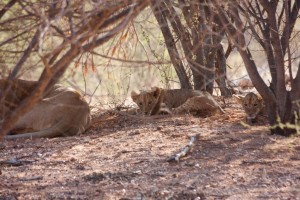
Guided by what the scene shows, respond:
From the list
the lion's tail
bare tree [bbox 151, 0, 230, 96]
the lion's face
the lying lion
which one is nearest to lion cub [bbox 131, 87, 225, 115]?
the lion's face

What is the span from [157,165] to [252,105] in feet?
9.13

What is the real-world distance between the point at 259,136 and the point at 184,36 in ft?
6.44

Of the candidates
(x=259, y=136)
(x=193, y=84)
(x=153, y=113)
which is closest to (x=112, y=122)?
(x=153, y=113)

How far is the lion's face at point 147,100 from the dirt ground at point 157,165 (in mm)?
1693

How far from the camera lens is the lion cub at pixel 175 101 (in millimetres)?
8875

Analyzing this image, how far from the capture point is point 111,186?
17.7 feet

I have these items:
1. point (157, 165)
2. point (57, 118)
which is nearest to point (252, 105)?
point (57, 118)

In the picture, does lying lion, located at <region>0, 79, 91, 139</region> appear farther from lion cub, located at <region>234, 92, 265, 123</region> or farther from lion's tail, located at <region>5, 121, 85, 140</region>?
lion cub, located at <region>234, 92, 265, 123</region>

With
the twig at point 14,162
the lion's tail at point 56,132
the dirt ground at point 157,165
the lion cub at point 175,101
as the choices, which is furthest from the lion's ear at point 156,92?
the twig at point 14,162

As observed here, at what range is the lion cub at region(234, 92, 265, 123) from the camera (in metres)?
8.23

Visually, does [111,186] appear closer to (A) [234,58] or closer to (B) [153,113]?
(B) [153,113]

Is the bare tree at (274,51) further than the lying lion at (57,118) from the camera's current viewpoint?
No

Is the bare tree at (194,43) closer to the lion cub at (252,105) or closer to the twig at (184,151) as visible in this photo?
the lion cub at (252,105)

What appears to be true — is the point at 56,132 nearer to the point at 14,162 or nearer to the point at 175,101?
the point at 14,162
